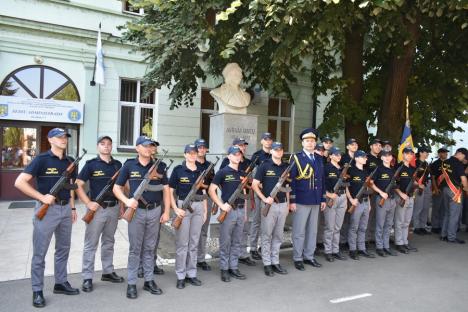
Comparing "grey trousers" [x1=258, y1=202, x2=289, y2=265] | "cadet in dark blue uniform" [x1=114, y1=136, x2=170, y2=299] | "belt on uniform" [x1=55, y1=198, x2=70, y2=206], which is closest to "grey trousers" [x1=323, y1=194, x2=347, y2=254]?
"grey trousers" [x1=258, y1=202, x2=289, y2=265]

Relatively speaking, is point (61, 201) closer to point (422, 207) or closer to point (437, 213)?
point (422, 207)

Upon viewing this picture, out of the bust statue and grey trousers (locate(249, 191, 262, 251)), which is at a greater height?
the bust statue

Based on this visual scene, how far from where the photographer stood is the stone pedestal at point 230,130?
8.11 meters

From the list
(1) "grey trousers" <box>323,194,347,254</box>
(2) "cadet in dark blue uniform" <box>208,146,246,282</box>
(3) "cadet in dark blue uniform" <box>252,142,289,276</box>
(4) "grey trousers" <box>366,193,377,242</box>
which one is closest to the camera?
(2) "cadet in dark blue uniform" <box>208,146,246,282</box>

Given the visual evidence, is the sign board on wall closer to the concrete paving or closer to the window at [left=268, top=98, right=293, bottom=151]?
the concrete paving

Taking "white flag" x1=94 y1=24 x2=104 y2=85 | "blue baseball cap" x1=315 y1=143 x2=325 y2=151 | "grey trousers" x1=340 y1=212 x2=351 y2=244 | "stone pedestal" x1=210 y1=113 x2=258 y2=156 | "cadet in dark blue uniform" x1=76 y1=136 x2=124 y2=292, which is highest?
"white flag" x1=94 y1=24 x2=104 y2=85

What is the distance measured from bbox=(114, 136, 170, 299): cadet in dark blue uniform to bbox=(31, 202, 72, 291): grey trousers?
688mm

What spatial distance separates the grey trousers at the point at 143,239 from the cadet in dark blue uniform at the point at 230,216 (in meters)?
0.93

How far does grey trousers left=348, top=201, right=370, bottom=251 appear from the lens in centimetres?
702

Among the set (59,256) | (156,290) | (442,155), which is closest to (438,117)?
(442,155)

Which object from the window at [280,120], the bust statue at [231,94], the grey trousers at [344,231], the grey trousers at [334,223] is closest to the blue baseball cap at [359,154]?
the grey trousers at [334,223]

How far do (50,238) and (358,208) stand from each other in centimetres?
493

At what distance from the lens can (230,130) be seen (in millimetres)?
8172

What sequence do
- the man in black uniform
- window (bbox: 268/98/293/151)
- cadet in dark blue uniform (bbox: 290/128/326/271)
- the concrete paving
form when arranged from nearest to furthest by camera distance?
the concrete paving < cadet in dark blue uniform (bbox: 290/128/326/271) < the man in black uniform < window (bbox: 268/98/293/151)
